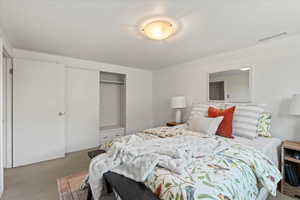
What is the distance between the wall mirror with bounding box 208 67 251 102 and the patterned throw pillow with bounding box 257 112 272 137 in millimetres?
433

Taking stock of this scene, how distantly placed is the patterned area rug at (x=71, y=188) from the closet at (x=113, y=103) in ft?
6.03

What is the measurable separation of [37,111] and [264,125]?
393 centimetres

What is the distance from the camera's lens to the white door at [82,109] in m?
3.43

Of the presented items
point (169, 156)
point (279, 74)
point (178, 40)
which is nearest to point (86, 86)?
point (178, 40)

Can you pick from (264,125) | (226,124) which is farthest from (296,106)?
(226,124)

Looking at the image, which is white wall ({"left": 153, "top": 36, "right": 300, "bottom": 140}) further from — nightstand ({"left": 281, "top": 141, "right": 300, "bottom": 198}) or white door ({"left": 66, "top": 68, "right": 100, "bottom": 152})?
white door ({"left": 66, "top": 68, "right": 100, "bottom": 152})

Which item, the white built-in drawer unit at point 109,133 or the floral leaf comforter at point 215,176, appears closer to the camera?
the floral leaf comforter at point 215,176

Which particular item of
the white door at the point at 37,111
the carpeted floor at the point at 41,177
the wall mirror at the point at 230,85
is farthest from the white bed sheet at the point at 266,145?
the white door at the point at 37,111

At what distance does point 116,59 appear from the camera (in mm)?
3564

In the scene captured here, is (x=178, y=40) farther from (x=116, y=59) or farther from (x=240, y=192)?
(x=240, y=192)

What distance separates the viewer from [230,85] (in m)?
2.93

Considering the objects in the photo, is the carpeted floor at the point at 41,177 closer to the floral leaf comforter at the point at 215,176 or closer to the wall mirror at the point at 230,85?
the floral leaf comforter at the point at 215,176

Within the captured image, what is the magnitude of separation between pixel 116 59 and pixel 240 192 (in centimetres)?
326

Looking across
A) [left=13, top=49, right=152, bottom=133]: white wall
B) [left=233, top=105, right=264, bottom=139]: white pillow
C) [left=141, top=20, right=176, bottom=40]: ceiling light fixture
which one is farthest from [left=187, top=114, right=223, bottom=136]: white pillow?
[left=13, top=49, right=152, bottom=133]: white wall
